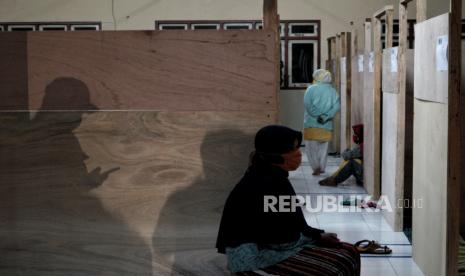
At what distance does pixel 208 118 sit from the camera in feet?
11.4

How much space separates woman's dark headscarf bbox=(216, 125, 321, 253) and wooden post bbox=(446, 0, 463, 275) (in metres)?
1.20

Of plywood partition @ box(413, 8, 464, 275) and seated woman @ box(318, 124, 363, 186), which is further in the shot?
seated woman @ box(318, 124, 363, 186)

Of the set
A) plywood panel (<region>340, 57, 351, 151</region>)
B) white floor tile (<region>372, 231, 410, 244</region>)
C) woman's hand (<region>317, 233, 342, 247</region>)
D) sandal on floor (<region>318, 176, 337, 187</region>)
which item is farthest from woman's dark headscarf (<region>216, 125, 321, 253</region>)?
plywood panel (<region>340, 57, 351, 151</region>)

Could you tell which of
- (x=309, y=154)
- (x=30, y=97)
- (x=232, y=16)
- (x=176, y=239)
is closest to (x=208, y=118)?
(x=176, y=239)

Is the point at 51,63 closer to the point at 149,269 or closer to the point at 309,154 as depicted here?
the point at 149,269

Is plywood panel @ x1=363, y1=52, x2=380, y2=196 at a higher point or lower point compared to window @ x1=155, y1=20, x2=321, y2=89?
lower

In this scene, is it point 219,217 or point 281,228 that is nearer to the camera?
point 281,228

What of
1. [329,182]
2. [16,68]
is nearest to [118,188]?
[16,68]

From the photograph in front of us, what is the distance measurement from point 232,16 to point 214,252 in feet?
39.3

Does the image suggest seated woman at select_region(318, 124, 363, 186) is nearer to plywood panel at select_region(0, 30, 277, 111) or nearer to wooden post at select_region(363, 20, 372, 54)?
wooden post at select_region(363, 20, 372, 54)

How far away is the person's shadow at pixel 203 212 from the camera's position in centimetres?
346

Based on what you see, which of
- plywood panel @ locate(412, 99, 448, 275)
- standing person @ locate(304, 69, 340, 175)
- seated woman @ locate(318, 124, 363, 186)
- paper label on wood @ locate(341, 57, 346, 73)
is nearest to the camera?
plywood panel @ locate(412, 99, 448, 275)

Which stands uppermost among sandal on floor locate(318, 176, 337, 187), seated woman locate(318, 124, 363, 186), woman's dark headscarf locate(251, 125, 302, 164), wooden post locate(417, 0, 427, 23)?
wooden post locate(417, 0, 427, 23)

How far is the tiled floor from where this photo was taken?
5.30 m
